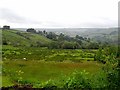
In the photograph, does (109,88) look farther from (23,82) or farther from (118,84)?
(23,82)

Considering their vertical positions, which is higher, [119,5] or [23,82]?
[119,5]

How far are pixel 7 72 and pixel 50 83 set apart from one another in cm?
1467

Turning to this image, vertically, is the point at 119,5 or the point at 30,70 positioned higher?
the point at 119,5

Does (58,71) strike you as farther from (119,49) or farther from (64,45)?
(64,45)

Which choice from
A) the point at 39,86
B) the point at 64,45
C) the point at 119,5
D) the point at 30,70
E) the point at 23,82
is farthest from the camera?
the point at 64,45

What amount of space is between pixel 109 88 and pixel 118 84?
133cm

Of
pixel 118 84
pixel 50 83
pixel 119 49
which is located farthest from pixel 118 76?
pixel 50 83

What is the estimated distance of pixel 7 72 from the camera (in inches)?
2164

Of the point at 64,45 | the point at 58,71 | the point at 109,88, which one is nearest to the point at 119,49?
the point at 109,88

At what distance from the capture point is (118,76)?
121ft

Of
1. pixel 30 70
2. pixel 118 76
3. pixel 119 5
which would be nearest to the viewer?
pixel 119 5

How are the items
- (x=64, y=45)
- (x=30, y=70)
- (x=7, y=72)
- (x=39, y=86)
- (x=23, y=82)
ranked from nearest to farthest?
(x=39, y=86) → (x=23, y=82) → (x=7, y=72) → (x=30, y=70) → (x=64, y=45)

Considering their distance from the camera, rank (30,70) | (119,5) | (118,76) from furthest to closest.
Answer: (30,70), (118,76), (119,5)

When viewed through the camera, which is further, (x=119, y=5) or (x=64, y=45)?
(x=64, y=45)
